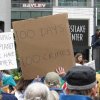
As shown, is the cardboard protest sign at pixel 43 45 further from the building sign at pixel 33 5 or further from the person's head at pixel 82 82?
the building sign at pixel 33 5

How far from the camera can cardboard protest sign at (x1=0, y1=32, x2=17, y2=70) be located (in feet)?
25.1

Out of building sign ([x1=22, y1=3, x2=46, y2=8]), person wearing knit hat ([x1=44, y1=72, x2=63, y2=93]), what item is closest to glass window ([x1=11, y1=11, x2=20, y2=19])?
building sign ([x1=22, y1=3, x2=46, y2=8])

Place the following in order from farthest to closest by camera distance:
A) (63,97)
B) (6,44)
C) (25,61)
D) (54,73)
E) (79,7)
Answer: (79,7)
(6,44)
(25,61)
(54,73)
(63,97)

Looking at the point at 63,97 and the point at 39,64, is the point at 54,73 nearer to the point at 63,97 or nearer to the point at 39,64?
the point at 39,64

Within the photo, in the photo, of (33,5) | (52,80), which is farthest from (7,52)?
(33,5)

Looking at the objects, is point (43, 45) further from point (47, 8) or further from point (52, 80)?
point (47, 8)

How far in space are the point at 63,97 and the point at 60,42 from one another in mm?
3060

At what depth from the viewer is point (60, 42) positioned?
728 centimetres

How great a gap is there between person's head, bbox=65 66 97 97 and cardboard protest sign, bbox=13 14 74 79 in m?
2.72

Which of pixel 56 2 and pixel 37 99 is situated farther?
pixel 56 2

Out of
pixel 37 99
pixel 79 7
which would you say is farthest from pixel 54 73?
pixel 79 7

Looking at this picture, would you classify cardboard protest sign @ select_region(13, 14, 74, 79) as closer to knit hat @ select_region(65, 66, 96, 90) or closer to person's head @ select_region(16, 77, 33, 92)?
person's head @ select_region(16, 77, 33, 92)

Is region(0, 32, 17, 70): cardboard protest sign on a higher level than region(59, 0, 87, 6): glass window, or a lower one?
higher

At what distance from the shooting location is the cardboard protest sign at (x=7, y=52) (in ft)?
25.1
